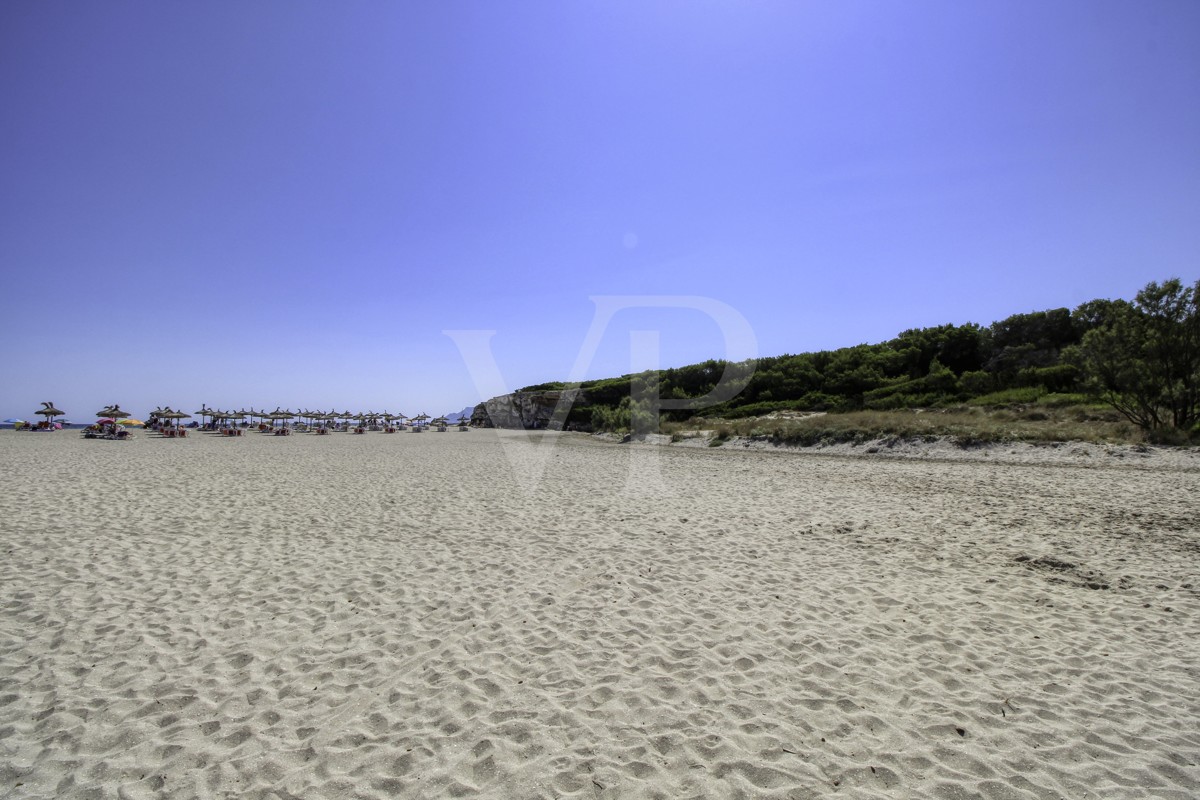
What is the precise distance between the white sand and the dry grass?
10841 mm

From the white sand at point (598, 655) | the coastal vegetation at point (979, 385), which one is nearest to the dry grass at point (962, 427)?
the coastal vegetation at point (979, 385)

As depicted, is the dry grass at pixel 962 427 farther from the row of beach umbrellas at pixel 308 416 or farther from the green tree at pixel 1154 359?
Answer: the row of beach umbrellas at pixel 308 416

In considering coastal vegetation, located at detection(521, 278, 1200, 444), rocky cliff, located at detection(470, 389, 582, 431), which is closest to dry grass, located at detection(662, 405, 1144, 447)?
coastal vegetation, located at detection(521, 278, 1200, 444)

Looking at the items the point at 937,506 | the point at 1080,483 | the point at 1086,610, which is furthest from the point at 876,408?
the point at 1086,610

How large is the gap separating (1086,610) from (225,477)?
19.4 meters

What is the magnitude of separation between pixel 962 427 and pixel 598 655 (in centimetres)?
2340

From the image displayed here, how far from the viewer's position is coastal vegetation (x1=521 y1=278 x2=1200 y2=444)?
1783cm

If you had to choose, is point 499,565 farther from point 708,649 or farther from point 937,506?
point 937,506

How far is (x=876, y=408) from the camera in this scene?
31422 mm

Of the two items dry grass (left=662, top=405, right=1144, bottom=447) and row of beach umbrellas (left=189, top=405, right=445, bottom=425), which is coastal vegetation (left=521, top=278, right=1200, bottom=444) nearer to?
dry grass (left=662, top=405, right=1144, bottom=447)

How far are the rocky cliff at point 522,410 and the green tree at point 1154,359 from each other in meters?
46.5

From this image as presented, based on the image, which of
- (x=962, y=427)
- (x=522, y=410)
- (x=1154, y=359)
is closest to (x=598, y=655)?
(x=962, y=427)

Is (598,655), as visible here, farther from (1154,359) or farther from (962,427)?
(1154,359)

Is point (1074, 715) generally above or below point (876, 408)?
below
